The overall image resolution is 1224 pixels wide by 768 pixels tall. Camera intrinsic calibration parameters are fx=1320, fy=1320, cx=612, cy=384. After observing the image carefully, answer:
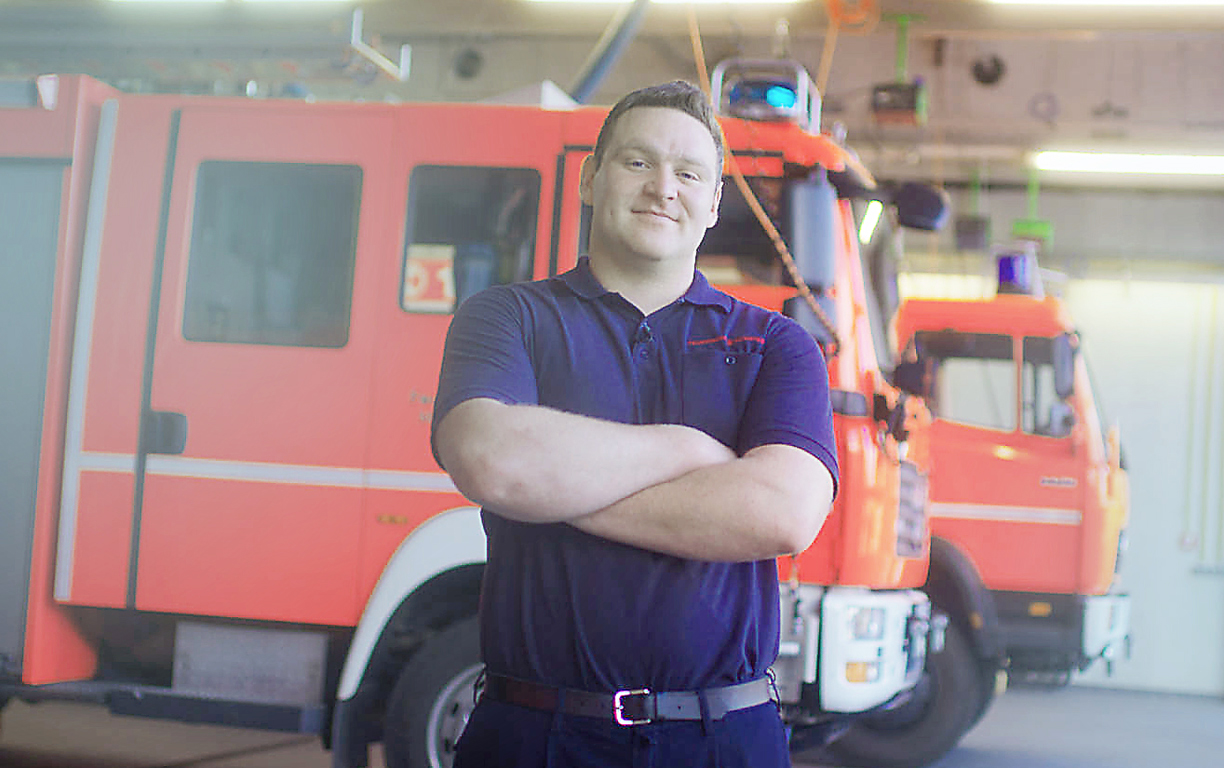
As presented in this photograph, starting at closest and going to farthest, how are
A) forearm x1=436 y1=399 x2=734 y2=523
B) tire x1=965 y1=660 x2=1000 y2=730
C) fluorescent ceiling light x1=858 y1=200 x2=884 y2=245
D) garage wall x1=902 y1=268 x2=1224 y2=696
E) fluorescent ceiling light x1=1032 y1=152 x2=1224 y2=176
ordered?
forearm x1=436 y1=399 x2=734 y2=523 → fluorescent ceiling light x1=858 y1=200 x2=884 y2=245 → tire x1=965 y1=660 x2=1000 y2=730 → fluorescent ceiling light x1=1032 y1=152 x2=1224 y2=176 → garage wall x1=902 y1=268 x2=1224 y2=696

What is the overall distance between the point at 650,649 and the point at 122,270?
3.34 meters

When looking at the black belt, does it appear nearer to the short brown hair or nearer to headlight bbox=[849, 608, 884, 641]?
the short brown hair

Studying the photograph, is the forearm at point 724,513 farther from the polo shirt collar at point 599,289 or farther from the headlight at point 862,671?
the headlight at point 862,671

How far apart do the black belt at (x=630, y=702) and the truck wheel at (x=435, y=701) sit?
244cm

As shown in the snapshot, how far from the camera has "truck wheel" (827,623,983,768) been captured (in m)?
6.77

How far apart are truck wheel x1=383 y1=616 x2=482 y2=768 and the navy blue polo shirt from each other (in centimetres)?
239

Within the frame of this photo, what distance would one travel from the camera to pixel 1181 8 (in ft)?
25.7

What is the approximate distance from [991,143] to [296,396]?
7066 millimetres

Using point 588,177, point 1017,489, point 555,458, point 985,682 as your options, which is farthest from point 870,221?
point 1017,489

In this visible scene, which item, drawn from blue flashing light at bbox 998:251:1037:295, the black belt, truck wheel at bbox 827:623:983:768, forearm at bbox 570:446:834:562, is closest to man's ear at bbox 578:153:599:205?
forearm at bbox 570:446:834:562

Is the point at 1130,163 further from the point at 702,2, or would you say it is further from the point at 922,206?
the point at 922,206

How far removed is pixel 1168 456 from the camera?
Result: 1198 cm

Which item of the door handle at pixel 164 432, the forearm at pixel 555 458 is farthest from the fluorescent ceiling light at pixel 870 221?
the forearm at pixel 555 458

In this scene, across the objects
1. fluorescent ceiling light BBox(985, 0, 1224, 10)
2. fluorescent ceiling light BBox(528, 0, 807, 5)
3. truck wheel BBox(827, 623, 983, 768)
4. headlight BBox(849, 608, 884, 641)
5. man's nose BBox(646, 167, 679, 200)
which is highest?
fluorescent ceiling light BBox(985, 0, 1224, 10)
